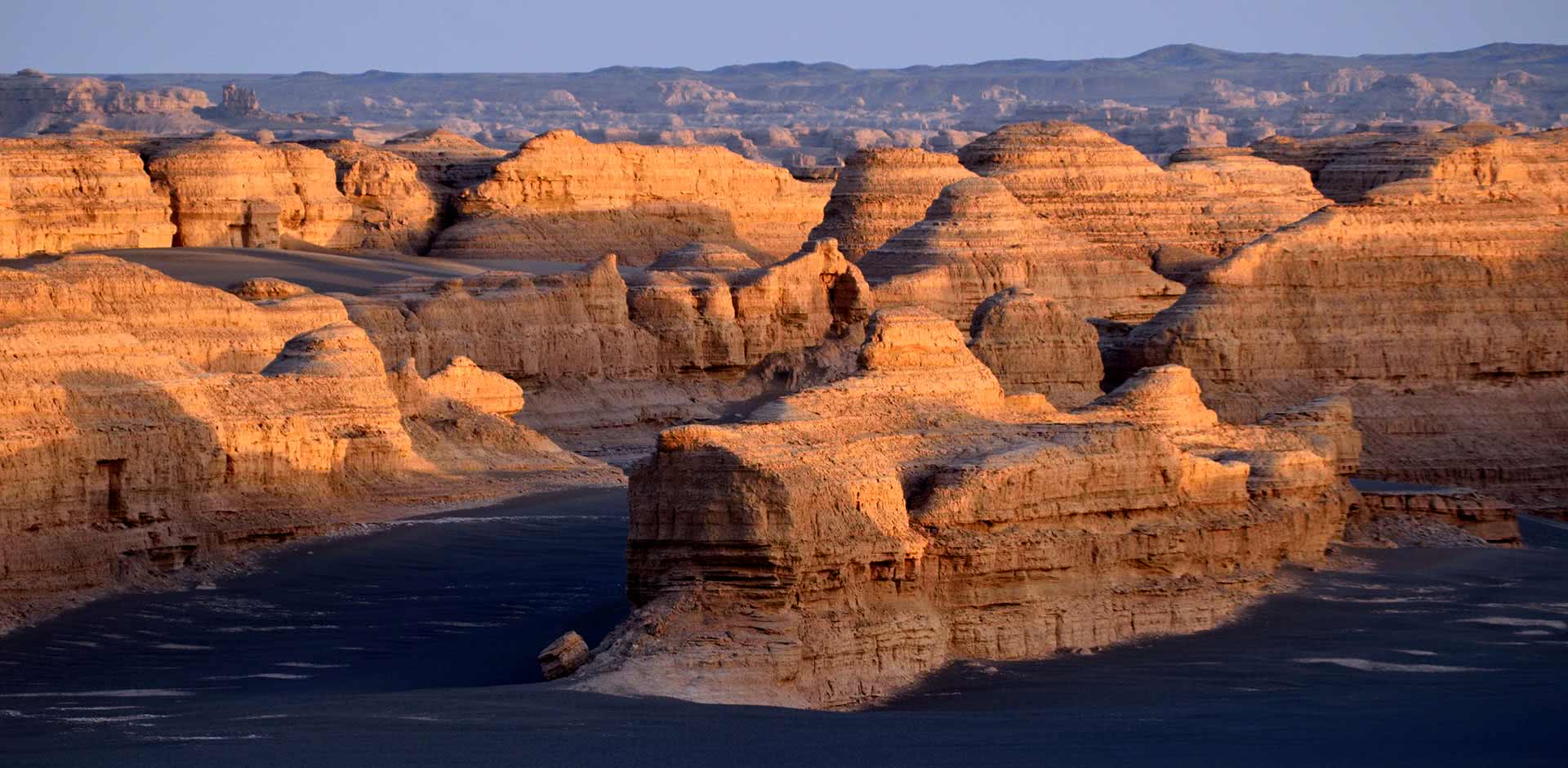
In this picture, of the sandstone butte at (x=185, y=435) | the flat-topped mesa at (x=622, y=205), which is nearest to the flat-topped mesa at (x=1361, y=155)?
the flat-topped mesa at (x=622, y=205)

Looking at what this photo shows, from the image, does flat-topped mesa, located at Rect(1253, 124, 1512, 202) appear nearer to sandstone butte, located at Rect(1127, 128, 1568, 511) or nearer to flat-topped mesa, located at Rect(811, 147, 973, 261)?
flat-topped mesa, located at Rect(811, 147, 973, 261)

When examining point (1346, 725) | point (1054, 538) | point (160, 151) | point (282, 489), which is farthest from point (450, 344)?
point (1346, 725)

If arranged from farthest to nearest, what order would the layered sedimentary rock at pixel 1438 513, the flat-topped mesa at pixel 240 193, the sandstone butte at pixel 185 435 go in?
the flat-topped mesa at pixel 240 193, the layered sedimentary rock at pixel 1438 513, the sandstone butte at pixel 185 435

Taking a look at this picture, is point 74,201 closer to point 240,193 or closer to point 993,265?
point 240,193

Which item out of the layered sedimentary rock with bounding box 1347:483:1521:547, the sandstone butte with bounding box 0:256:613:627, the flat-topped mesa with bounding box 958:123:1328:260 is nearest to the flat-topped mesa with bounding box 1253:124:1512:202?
the flat-topped mesa with bounding box 958:123:1328:260

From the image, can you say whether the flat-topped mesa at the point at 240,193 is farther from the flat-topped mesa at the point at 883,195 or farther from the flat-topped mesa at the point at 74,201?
the flat-topped mesa at the point at 883,195

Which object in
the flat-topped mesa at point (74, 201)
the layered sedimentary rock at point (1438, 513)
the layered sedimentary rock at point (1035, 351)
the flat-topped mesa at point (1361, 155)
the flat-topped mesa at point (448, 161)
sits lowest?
the layered sedimentary rock at point (1438, 513)

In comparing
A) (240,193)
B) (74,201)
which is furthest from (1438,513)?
(240,193)
